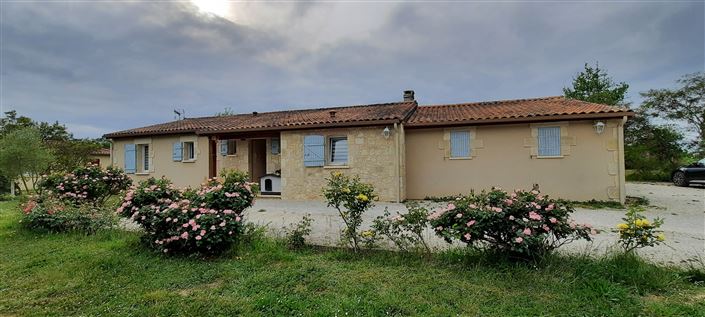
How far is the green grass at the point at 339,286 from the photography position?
2883 millimetres

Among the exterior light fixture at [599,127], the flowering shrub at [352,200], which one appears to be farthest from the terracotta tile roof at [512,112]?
the flowering shrub at [352,200]

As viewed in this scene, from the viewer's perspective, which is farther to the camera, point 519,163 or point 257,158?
point 257,158

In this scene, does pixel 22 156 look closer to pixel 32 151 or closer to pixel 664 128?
pixel 32 151

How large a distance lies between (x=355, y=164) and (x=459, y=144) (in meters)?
3.64

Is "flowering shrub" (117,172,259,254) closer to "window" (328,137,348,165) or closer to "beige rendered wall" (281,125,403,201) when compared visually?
"beige rendered wall" (281,125,403,201)

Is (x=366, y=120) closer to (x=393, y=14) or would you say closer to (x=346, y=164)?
(x=346, y=164)

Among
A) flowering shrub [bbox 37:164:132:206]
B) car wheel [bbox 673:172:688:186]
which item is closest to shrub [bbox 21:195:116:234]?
flowering shrub [bbox 37:164:132:206]

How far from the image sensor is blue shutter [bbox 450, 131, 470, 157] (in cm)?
1098

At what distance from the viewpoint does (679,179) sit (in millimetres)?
15469

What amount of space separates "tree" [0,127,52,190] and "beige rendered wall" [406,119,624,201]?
63.1 feet

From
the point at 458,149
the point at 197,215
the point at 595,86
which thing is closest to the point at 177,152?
the point at 197,215

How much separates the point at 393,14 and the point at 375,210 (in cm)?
631

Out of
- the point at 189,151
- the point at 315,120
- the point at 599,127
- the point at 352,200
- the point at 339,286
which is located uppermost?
the point at 315,120

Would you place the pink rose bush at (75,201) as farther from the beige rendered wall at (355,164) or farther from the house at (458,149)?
the beige rendered wall at (355,164)
